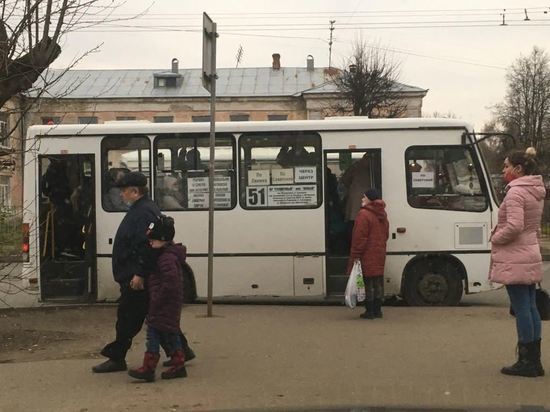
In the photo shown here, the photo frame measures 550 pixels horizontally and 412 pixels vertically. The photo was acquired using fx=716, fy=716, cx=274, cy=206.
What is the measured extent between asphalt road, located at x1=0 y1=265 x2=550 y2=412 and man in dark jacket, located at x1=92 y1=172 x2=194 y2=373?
29cm

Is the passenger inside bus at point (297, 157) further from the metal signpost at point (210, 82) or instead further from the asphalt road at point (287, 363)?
the asphalt road at point (287, 363)

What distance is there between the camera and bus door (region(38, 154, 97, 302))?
34.3ft

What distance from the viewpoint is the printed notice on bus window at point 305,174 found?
1042 cm

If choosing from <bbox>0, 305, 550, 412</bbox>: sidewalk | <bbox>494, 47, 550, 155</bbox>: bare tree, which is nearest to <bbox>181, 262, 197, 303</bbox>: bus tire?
<bbox>0, 305, 550, 412</bbox>: sidewalk

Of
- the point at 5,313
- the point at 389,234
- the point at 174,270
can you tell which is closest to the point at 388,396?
the point at 174,270

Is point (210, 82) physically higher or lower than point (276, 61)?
lower

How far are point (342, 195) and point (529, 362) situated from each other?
16.0ft

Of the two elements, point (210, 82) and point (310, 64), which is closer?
point (210, 82)

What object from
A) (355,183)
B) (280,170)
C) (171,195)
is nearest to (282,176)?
(280,170)

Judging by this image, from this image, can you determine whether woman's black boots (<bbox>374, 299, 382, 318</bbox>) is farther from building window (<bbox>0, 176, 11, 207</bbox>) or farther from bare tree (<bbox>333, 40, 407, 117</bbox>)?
bare tree (<bbox>333, 40, 407, 117</bbox>)

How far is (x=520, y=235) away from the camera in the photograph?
601cm

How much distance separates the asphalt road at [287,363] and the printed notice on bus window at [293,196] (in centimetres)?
161

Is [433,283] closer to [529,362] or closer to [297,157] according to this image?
[297,157]

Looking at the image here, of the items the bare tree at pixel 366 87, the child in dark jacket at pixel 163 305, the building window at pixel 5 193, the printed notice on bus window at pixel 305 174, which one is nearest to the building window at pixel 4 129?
the building window at pixel 5 193
